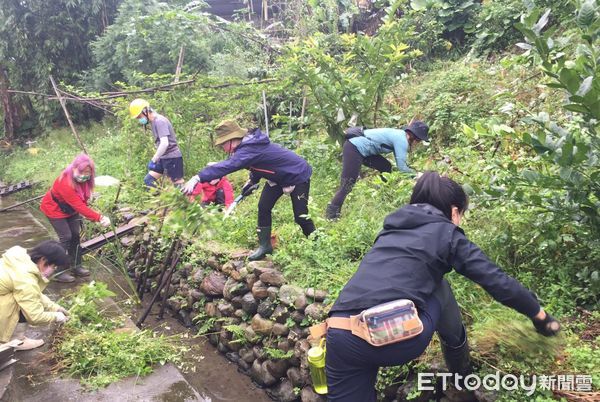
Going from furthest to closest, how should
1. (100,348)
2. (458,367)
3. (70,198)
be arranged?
(70,198) < (100,348) < (458,367)

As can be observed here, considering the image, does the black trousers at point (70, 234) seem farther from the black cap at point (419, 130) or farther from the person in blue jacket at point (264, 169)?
the black cap at point (419, 130)

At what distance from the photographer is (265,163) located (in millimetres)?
4738

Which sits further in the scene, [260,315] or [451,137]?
[451,137]

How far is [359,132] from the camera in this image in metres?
5.61

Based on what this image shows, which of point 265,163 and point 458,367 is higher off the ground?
point 265,163

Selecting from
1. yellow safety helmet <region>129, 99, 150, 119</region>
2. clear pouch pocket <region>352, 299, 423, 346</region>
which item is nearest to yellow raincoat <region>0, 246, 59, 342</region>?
clear pouch pocket <region>352, 299, 423, 346</region>

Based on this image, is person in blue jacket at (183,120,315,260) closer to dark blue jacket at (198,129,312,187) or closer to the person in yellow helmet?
dark blue jacket at (198,129,312,187)

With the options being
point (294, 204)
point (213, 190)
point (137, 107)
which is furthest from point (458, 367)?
point (137, 107)

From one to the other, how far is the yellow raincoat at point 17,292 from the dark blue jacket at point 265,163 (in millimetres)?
1668

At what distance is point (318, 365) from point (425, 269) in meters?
1.28

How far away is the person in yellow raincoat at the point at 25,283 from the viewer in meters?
3.92

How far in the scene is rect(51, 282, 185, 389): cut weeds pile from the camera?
4223 mm

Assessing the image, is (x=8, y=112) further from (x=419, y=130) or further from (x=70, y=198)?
(x=419, y=130)

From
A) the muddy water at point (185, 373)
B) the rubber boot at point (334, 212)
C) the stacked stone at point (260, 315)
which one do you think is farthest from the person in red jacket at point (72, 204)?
the rubber boot at point (334, 212)
